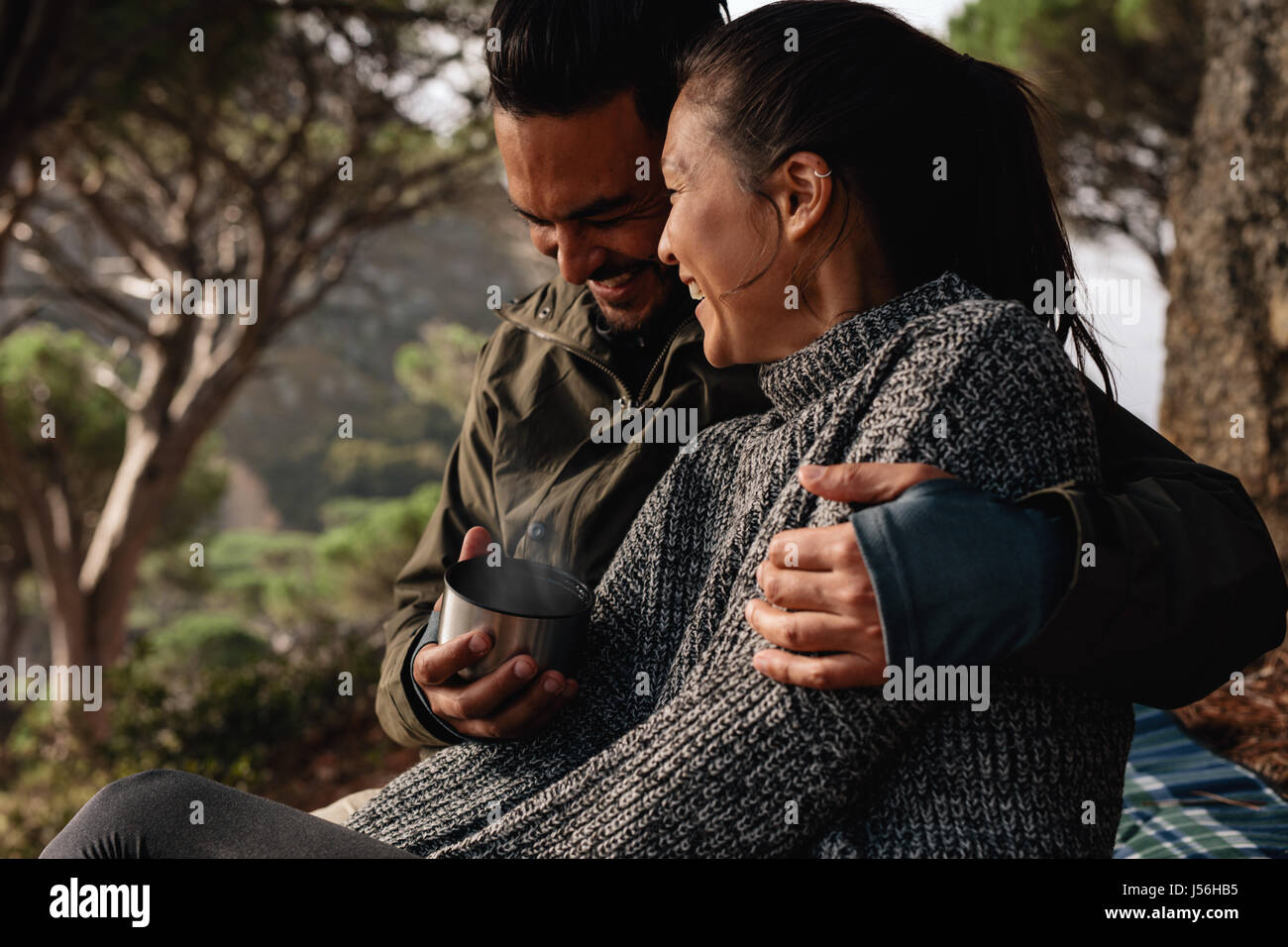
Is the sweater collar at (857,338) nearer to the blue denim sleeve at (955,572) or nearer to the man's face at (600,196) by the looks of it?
the blue denim sleeve at (955,572)

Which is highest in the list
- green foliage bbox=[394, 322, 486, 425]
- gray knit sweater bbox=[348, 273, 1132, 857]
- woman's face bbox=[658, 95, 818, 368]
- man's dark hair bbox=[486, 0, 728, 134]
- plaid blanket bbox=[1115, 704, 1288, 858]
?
green foliage bbox=[394, 322, 486, 425]

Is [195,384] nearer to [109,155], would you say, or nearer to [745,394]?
[109,155]

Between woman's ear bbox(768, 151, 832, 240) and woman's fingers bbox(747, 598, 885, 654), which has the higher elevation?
woman's ear bbox(768, 151, 832, 240)

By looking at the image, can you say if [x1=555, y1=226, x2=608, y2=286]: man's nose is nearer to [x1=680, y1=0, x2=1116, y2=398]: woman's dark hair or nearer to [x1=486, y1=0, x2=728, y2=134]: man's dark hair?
[x1=486, y1=0, x2=728, y2=134]: man's dark hair

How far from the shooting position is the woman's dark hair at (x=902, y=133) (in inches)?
61.8

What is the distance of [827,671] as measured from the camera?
1254 mm

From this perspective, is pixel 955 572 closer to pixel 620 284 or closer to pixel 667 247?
pixel 667 247

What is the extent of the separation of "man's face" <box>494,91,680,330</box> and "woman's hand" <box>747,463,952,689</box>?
1005mm

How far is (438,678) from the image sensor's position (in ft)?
5.54

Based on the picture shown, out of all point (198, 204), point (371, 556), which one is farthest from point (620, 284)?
point (371, 556)

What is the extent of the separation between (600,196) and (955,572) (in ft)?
4.15

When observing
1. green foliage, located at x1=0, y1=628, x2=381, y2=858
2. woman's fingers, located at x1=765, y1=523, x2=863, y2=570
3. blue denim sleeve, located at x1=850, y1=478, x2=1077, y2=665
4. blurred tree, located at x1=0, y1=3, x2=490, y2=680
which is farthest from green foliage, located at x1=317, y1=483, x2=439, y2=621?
blue denim sleeve, located at x1=850, y1=478, x2=1077, y2=665

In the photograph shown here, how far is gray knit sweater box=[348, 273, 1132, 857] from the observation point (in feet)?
4.12

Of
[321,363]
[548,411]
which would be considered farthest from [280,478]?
[548,411]
